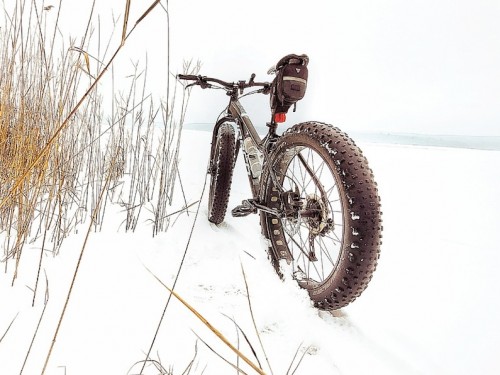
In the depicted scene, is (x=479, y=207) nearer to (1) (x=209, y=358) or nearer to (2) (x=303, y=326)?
(2) (x=303, y=326)

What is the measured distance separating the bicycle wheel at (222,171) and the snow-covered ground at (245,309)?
0.17 m

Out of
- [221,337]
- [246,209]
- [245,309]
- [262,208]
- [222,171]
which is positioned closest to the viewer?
[221,337]

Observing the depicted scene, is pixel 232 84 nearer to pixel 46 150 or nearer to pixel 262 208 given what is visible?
pixel 262 208

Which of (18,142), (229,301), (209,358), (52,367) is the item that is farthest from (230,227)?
(52,367)

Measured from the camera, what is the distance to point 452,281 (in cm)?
114

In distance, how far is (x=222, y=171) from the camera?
178cm

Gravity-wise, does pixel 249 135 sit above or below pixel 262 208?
above

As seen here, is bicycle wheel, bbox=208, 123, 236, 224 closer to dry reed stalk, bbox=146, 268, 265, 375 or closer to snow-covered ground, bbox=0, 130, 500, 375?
snow-covered ground, bbox=0, 130, 500, 375

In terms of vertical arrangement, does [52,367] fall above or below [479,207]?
below

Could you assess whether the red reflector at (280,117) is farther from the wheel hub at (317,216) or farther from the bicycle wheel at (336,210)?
the wheel hub at (317,216)

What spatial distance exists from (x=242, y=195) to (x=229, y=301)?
1431 mm

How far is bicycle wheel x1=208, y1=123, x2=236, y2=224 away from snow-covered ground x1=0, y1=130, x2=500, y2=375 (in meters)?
0.17

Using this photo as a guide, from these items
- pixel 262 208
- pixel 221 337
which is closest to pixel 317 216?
pixel 262 208

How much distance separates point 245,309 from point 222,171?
0.96m
